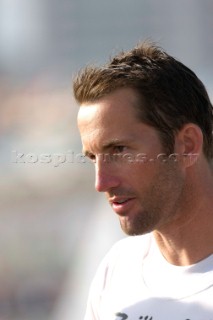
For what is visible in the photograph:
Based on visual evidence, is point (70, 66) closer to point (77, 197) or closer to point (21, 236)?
point (77, 197)

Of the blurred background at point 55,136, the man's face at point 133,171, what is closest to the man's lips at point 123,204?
the man's face at point 133,171

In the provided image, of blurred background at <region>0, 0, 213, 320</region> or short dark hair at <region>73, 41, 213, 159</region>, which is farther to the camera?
blurred background at <region>0, 0, 213, 320</region>

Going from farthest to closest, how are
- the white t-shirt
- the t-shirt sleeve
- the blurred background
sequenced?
the blurred background → the t-shirt sleeve → the white t-shirt

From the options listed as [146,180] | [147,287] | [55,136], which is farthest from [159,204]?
[55,136]

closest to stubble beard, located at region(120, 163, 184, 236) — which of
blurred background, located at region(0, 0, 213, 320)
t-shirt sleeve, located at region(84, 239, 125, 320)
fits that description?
t-shirt sleeve, located at region(84, 239, 125, 320)

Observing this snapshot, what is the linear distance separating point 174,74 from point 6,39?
3.33 feet

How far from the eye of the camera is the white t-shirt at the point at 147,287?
117 cm

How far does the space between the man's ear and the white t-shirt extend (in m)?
0.20

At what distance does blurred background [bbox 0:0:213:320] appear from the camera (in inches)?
81.7

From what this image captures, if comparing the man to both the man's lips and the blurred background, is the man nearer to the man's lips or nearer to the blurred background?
the man's lips

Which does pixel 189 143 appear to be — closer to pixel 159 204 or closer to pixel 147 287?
pixel 159 204

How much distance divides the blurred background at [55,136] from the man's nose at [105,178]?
33.1 inches

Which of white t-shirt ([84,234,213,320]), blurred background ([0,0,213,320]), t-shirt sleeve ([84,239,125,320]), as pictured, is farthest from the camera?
blurred background ([0,0,213,320])

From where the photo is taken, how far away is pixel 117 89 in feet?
4.17
